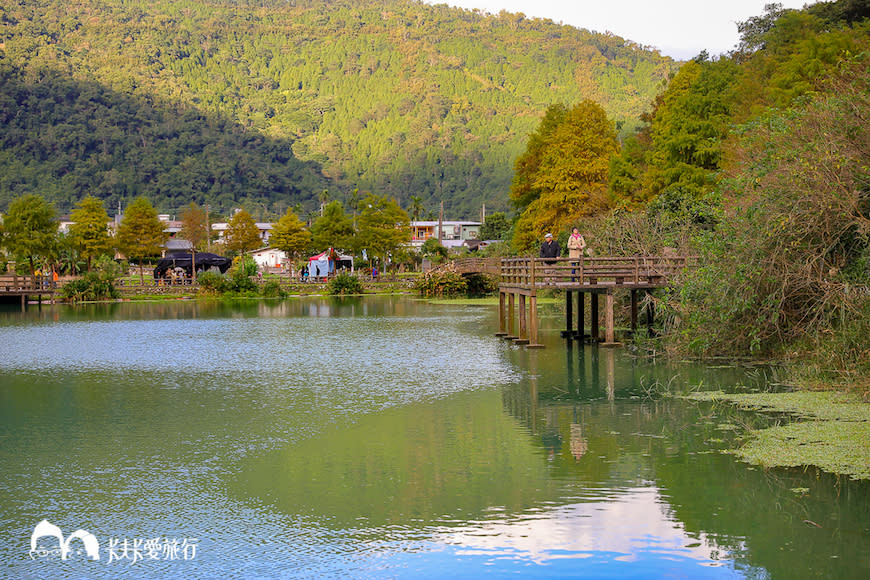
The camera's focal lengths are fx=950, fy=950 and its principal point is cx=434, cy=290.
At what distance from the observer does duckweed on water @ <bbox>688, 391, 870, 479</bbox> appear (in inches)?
508

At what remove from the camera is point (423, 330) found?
36719 millimetres

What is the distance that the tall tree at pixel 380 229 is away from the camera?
257 ft

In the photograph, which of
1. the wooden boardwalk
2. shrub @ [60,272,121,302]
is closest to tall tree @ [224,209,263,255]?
shrub @ [60,272,121,302]

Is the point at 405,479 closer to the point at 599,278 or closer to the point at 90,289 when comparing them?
the point at 599,278

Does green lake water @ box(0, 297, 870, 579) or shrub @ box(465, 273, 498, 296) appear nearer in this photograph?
green lake water @ box(0, 297, 870, 579)

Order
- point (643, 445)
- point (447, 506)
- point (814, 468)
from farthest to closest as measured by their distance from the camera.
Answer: point (643, 445)
point (814, 468)
point (447, 506)

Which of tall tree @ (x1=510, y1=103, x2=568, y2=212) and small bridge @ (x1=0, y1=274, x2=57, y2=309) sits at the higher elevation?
tall tree @ (x1=510, y1=103, x2=568, y2=212)

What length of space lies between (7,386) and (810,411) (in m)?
17.7

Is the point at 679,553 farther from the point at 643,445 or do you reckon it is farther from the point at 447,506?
the point at 643,445

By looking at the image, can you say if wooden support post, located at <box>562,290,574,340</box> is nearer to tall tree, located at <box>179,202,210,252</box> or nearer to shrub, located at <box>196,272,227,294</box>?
shrub, located at <box>196,272,227,294</box>

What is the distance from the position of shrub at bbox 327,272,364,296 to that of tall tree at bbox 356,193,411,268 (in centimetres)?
898

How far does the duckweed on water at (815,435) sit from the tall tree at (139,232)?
238 ft

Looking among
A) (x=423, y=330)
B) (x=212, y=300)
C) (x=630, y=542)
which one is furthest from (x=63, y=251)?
(x=630, y=542)

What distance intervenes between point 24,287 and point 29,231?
24.5ft
